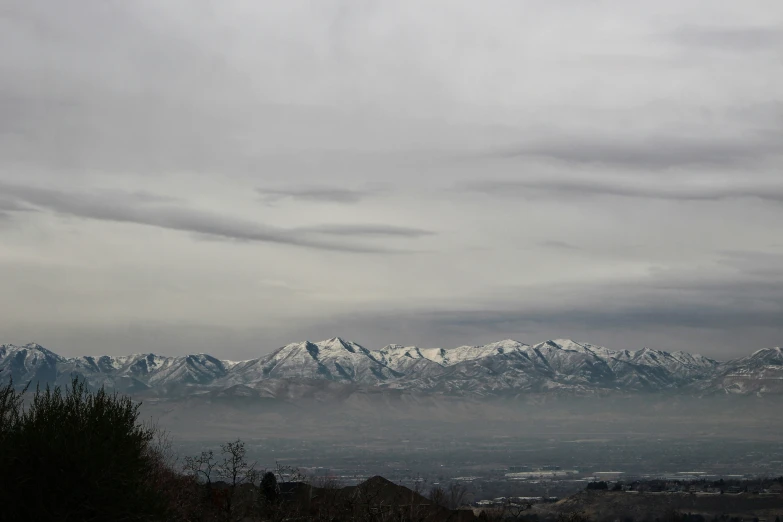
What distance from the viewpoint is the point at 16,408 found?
1372 inches

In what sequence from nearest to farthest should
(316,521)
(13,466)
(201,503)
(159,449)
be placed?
1. (13,466)
2. (316,521)
3. (201,503)
4. (159,449)

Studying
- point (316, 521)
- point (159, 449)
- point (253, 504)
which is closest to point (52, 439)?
point (316, 521)

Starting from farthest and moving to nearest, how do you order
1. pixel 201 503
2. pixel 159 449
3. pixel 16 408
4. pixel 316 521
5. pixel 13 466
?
pixel 159 449 < pixel 201 503 < pixel 316 521 < pixel 16 408 < pixel 13 466

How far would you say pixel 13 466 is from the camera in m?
32.8

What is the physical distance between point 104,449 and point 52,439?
1.81 metres


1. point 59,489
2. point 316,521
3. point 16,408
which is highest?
point 16,408

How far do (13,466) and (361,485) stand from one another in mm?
26373

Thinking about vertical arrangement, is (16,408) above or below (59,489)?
above

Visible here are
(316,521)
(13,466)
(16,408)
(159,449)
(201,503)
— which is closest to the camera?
(13,466)

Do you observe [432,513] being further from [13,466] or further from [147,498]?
[13,466]

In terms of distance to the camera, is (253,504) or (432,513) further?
(253,504)

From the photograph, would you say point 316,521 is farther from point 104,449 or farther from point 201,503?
point 104,449

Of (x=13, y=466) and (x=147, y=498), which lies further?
(x=147, y=498)

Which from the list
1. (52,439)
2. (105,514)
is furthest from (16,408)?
(105,514)
